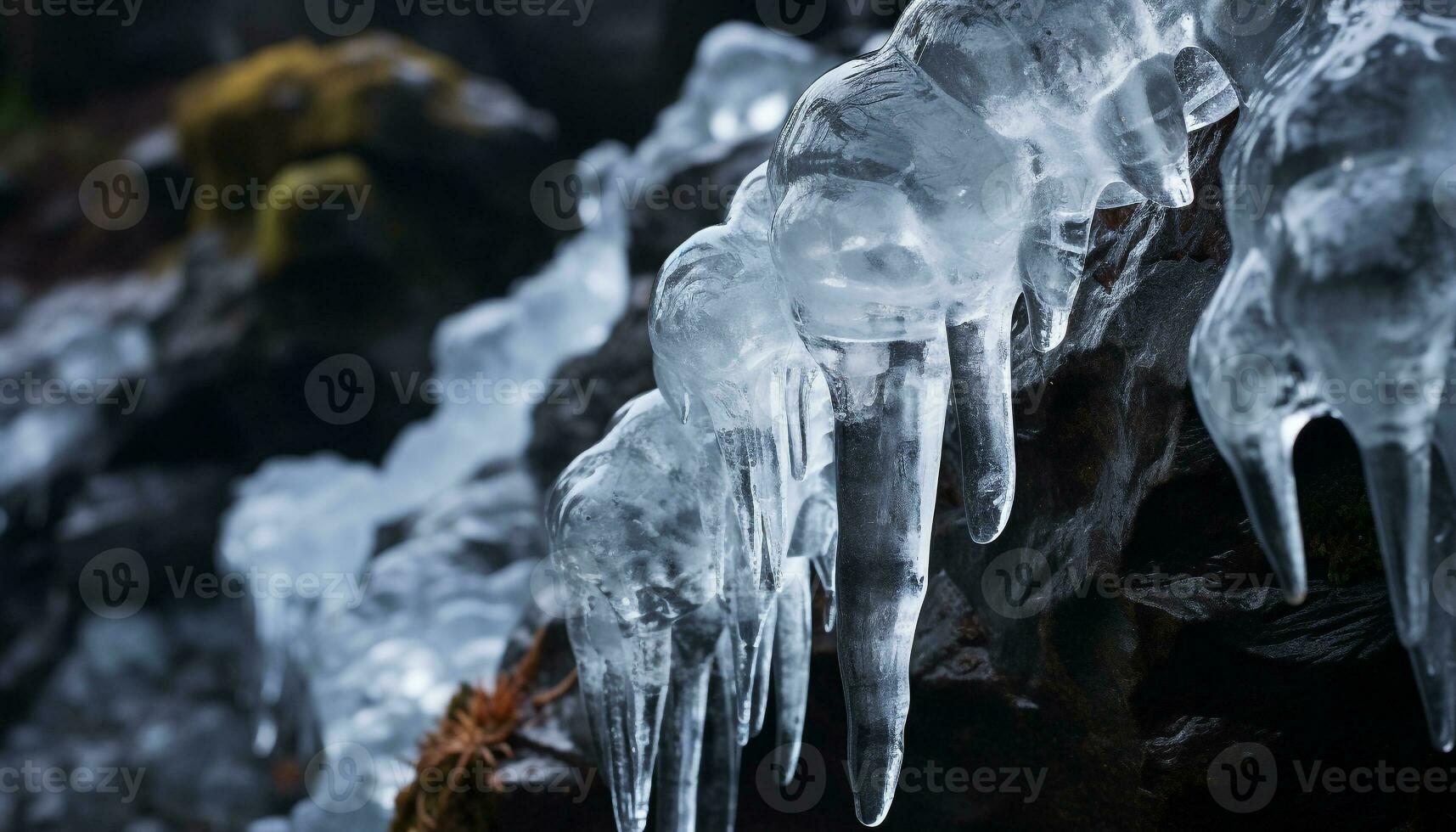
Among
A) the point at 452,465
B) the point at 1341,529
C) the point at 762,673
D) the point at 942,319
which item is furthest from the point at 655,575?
the point at 452,465

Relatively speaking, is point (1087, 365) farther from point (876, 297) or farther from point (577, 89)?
point (577, 89)

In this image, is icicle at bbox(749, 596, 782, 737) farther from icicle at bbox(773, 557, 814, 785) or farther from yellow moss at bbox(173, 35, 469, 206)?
yellow moss at bbox(173, 35, 469, 206)

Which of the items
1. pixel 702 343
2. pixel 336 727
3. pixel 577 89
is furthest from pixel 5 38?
pixel 702 343

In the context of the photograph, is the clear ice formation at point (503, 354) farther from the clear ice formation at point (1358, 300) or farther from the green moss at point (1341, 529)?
the clear ice formation at point (1358, 300)

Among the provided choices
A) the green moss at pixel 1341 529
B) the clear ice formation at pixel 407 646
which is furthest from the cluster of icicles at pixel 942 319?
the clear ice formation at pixel 407 646

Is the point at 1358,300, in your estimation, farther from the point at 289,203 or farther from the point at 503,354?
the point at 289,203

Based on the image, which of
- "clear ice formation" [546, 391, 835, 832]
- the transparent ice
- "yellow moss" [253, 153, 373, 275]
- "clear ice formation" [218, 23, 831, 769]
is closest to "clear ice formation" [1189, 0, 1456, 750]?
the transparent ice
